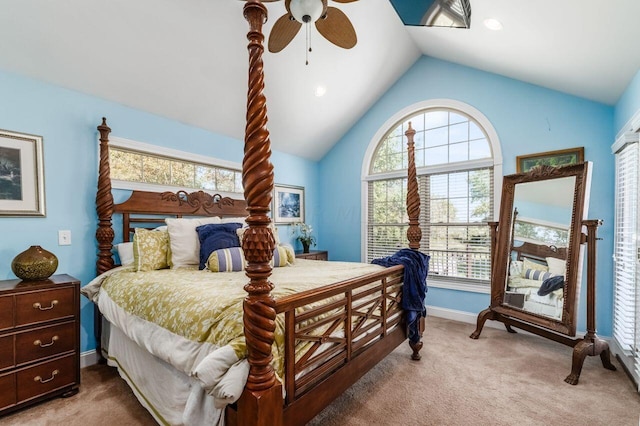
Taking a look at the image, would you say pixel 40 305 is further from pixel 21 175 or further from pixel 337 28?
pixel 337 28

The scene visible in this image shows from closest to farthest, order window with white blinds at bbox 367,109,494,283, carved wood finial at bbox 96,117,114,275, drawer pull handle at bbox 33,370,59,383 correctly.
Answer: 1. drawer pull handle at bbox 33,370,59,383
2. carved wood finial at bbox 96,117,114,275
3. window with white blinds at bbox 367,109,494,283

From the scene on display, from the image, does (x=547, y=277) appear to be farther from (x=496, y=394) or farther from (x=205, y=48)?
(x=205, y=48)

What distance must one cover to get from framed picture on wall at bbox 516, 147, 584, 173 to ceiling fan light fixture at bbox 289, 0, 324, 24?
9.04ft

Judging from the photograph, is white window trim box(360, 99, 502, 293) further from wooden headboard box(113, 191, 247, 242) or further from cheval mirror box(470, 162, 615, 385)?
wooden headboard box(113, 191, 247, 242)

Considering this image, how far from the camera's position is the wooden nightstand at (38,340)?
186cm

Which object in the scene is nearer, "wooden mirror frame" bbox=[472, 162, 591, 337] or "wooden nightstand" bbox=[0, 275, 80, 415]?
"wooden nightstand" bbox=[0, 275, 80, 415]

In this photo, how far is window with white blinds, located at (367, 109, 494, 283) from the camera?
3670 mm

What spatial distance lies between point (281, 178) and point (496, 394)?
356 centimetres

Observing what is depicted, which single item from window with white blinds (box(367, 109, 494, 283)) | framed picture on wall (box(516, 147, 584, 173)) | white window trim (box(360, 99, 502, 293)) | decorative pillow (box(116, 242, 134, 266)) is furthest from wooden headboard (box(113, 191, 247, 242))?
framed picture on wall (box(516, 147, 584, 173))

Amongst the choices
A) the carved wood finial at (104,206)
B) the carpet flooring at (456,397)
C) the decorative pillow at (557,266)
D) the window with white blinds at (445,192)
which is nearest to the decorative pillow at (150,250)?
the carved wood finial at (104,206)

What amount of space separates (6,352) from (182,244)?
124 centimetres

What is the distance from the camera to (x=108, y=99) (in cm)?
274

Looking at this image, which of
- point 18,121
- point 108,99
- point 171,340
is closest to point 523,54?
point 171,340

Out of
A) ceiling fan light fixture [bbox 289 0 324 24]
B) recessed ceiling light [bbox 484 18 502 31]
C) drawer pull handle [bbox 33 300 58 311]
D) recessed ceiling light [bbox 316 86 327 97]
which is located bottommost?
drawer pull handle [bbox 33 300 58 311]
